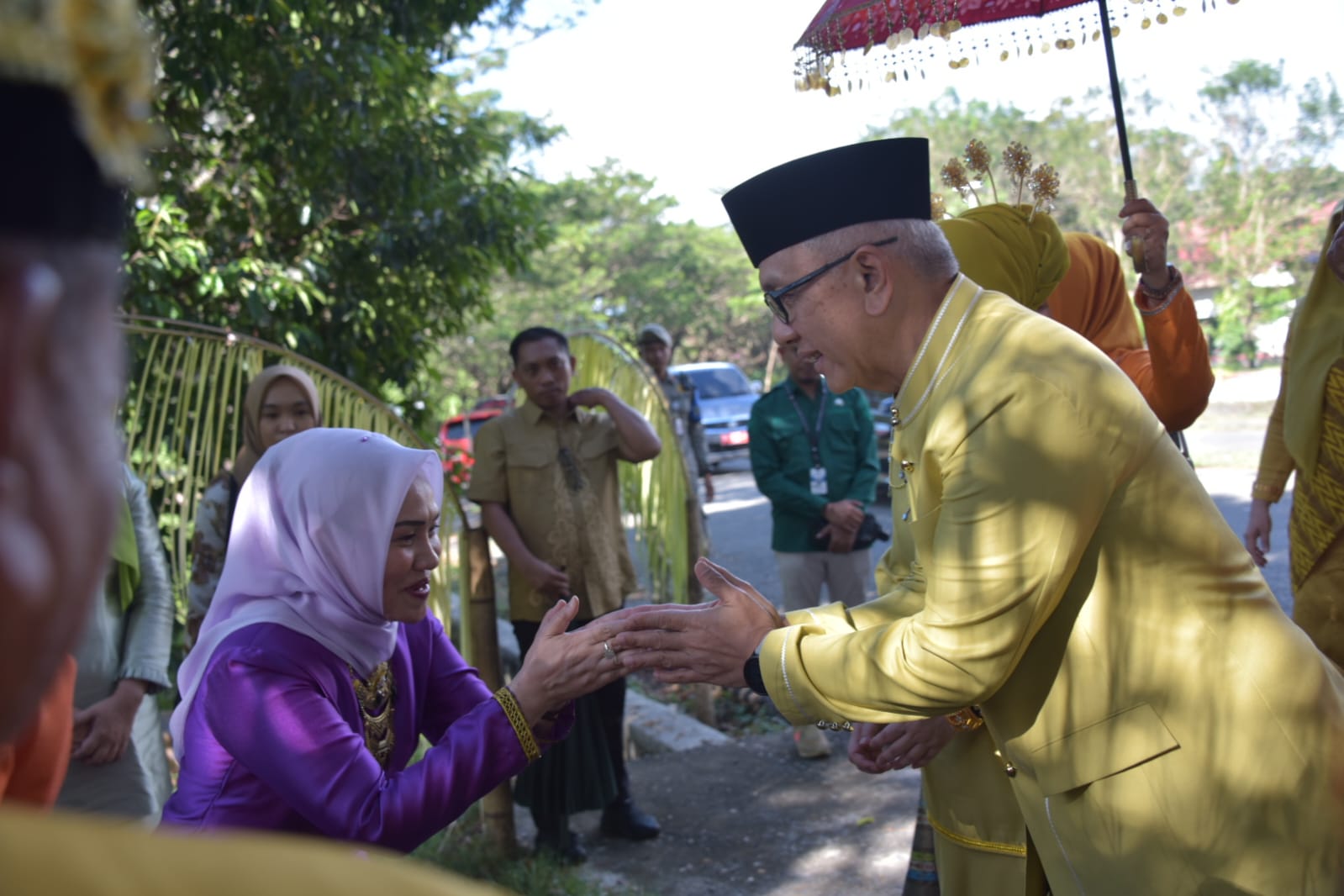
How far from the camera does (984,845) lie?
98.6 inches

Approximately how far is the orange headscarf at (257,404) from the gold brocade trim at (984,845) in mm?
2805

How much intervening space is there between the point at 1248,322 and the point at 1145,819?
28.7m

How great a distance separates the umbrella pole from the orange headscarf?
9.59ft

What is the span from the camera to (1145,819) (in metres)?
1.95

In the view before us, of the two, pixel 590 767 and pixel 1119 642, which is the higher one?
pixel 1119 642

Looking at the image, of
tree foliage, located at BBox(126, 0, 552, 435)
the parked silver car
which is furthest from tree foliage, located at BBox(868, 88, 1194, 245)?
tree foliage, located at BBox(126, 0, 552, 435)

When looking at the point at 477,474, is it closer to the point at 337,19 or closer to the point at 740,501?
the point at 337,19

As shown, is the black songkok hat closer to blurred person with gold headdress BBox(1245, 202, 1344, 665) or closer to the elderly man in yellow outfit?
the elderly man in yellow outfit

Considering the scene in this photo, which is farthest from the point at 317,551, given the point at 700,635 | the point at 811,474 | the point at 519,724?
the point at 811,474

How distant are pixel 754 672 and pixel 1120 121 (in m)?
2.28

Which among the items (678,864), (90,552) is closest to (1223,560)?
(90,552)

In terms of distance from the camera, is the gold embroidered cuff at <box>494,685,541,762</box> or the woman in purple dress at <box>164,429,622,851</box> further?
the gold embroidered cuff at <box>494,685,541,762</box>

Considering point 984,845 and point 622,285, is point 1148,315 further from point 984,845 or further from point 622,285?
point 622,285

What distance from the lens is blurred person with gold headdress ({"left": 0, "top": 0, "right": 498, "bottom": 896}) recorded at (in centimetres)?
61
